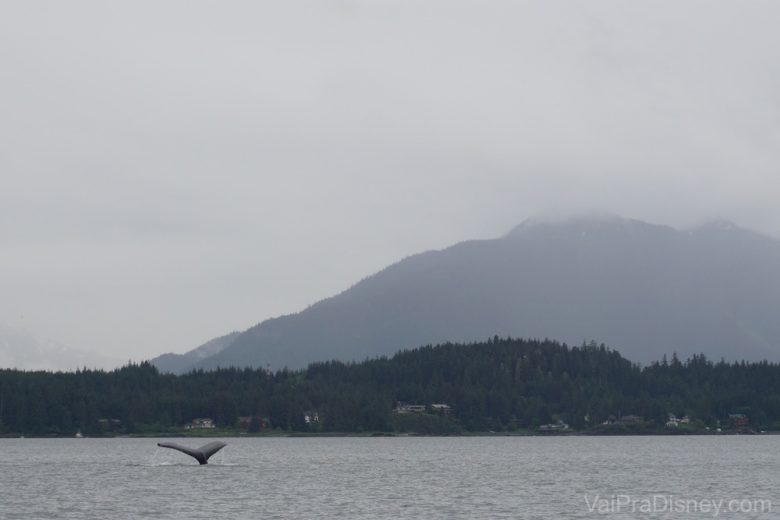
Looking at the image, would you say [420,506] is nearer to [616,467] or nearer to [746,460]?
[616,467]

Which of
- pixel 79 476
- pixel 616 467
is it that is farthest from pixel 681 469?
pixel 79 476

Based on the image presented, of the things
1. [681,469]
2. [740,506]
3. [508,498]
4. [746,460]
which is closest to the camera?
[740,506]

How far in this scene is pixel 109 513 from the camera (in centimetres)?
10994

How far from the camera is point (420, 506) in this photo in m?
115

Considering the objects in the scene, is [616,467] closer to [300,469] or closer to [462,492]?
[300,469]

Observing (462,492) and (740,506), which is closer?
(740,506)

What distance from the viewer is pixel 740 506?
4473 inches

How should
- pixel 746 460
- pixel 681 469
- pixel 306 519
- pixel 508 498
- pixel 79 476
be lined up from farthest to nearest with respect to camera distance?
pixel 746 460, pixel 681 469, pixel 79 476, pixel 508 498, pixel 306 519

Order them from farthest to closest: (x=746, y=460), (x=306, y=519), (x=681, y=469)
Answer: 1. (x=746, y=460)
2. (x=681, y=469)
3. (x=306, y=519)

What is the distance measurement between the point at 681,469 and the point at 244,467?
2178 inches

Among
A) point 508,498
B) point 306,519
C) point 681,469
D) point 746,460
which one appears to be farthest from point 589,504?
point 746,460

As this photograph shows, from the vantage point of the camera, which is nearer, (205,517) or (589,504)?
(205,517)

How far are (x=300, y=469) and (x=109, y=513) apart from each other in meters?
65.1

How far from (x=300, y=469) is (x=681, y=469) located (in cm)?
4820
